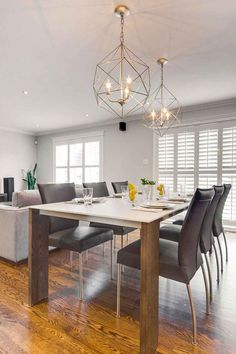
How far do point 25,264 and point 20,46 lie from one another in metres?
2.45

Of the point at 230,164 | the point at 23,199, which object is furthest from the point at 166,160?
the point at 23,199

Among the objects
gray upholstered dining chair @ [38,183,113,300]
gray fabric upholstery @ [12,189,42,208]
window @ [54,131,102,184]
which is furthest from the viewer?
window @ [54,131,102,184]

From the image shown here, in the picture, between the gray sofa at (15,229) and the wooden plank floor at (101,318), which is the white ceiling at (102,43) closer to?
the gray sofa at (15,229)

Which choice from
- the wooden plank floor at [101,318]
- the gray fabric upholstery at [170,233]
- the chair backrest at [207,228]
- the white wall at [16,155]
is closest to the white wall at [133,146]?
the white wall at [16,155]

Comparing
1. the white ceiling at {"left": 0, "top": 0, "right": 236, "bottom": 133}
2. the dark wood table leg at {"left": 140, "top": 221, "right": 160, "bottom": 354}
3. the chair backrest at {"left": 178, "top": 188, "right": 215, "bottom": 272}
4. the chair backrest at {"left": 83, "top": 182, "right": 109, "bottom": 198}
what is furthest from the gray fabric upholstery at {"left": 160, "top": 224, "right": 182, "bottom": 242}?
the white ceiling at {"left": 0, "top": 0, "right": 236, "bottom": 133}

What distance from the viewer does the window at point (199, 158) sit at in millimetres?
4340

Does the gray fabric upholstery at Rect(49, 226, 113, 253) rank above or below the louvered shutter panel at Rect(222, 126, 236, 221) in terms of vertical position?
below

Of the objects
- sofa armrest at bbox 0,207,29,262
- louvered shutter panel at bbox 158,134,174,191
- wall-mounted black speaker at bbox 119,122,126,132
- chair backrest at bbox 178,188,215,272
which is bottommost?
sofa armrest at bbox 0,207,29,262

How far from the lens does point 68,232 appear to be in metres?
2.25

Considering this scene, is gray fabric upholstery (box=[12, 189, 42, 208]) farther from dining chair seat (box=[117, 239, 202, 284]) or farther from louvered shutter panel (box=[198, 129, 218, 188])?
louvered shutter panel (box=[198, 129, 218, 188])

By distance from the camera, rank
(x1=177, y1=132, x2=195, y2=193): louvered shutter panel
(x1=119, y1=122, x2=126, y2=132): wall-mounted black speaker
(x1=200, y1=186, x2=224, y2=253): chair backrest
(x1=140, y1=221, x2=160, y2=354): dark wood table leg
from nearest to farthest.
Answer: (x1=140, y1=221, x2=160, y2=354): dark wood table leg < (x1=200, y1=186, x2=224, y2=253): chair backrest < (x1=177, y1=132, x2=195, y2=193): louvered shutter panel < (x1=119, y1=122, x2=126, y2=132): wall-mounted black speaker

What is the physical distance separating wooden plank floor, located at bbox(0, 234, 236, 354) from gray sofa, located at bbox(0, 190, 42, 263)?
0.29 metres

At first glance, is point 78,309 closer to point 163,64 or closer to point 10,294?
point 10,294

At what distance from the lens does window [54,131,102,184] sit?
245 inches
